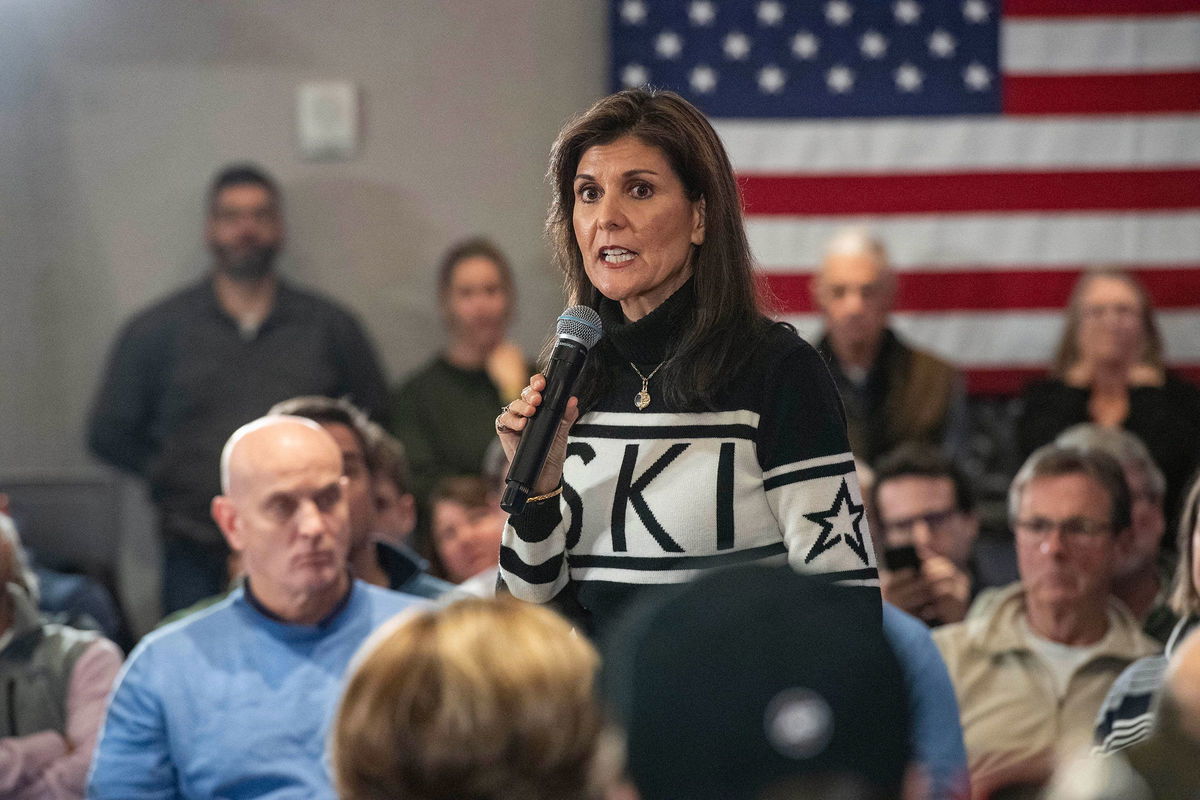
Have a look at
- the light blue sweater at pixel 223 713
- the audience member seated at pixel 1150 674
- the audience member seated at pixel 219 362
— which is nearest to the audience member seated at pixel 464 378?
the audience member seated at pixel 219 362

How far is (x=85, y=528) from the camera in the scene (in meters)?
4.64

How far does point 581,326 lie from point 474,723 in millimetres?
944

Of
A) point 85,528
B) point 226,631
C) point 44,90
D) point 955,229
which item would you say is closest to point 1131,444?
point 955,229

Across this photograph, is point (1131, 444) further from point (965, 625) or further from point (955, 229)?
point (955, 229)

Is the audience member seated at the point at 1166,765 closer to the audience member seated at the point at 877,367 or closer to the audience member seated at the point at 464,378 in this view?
the audience member seated at the point at 877,367

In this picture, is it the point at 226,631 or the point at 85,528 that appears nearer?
the point at 226,631

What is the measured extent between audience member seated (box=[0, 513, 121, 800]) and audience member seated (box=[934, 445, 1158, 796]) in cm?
177

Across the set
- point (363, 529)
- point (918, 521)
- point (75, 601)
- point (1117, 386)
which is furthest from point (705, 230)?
point (1117, 386)

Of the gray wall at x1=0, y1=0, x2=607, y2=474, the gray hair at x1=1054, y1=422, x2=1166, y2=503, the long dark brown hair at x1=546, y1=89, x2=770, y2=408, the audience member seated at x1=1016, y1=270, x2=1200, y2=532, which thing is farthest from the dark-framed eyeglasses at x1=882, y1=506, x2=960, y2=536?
the gray wall at x1=0, y1=0, x2=607, y2=474

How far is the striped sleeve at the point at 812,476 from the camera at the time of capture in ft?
6.20

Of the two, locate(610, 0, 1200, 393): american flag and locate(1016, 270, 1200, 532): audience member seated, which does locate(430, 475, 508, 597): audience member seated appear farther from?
locate(610, 0, 1200, 393): american flag

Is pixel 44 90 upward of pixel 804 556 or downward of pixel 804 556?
upward

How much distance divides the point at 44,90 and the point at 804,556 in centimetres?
462

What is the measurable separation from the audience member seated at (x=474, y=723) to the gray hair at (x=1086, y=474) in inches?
93.9
